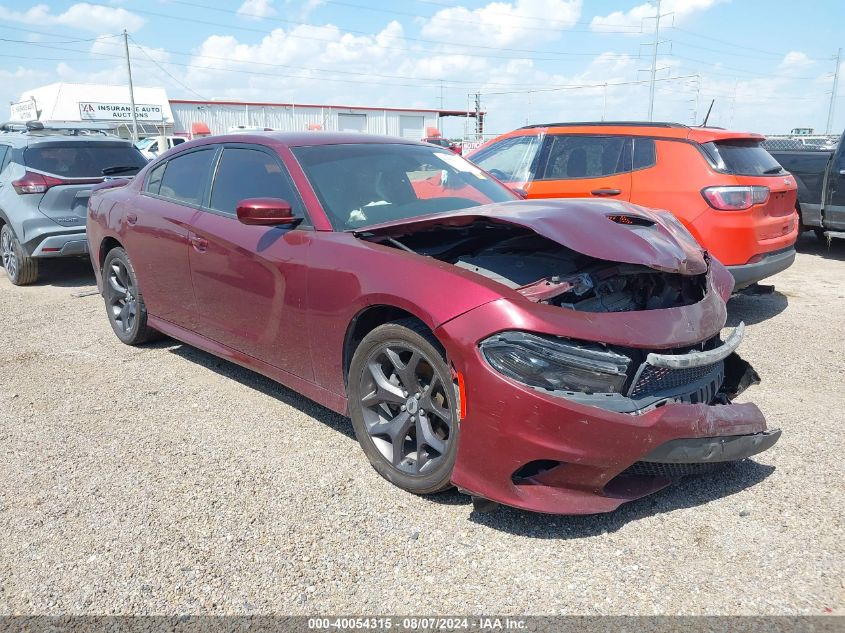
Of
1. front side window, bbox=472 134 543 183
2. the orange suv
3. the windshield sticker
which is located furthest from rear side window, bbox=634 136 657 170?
the windshield sticker

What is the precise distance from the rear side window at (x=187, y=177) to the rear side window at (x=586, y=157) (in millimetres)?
3432

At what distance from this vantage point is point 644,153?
5.95 meters

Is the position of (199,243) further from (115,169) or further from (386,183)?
(115,169)

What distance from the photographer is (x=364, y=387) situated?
312 centimetres

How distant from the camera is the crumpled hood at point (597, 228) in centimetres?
277

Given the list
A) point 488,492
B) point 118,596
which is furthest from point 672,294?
point 118,596

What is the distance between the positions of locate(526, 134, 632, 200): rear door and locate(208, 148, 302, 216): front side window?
3.29 meters

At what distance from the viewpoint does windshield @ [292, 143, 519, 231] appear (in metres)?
3.57

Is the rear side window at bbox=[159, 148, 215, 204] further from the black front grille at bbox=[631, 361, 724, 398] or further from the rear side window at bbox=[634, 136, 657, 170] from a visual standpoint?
the rear side window at bbox=[634, 136, 657, 170]

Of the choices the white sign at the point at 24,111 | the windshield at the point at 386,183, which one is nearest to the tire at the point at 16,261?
the windshield at the point at 386,183

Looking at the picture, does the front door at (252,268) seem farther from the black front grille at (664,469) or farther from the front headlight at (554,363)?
the black front grille at (664,469)

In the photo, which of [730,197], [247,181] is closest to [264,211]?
[247,181]

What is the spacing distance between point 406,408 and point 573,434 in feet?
2.71

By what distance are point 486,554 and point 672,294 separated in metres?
1.53
